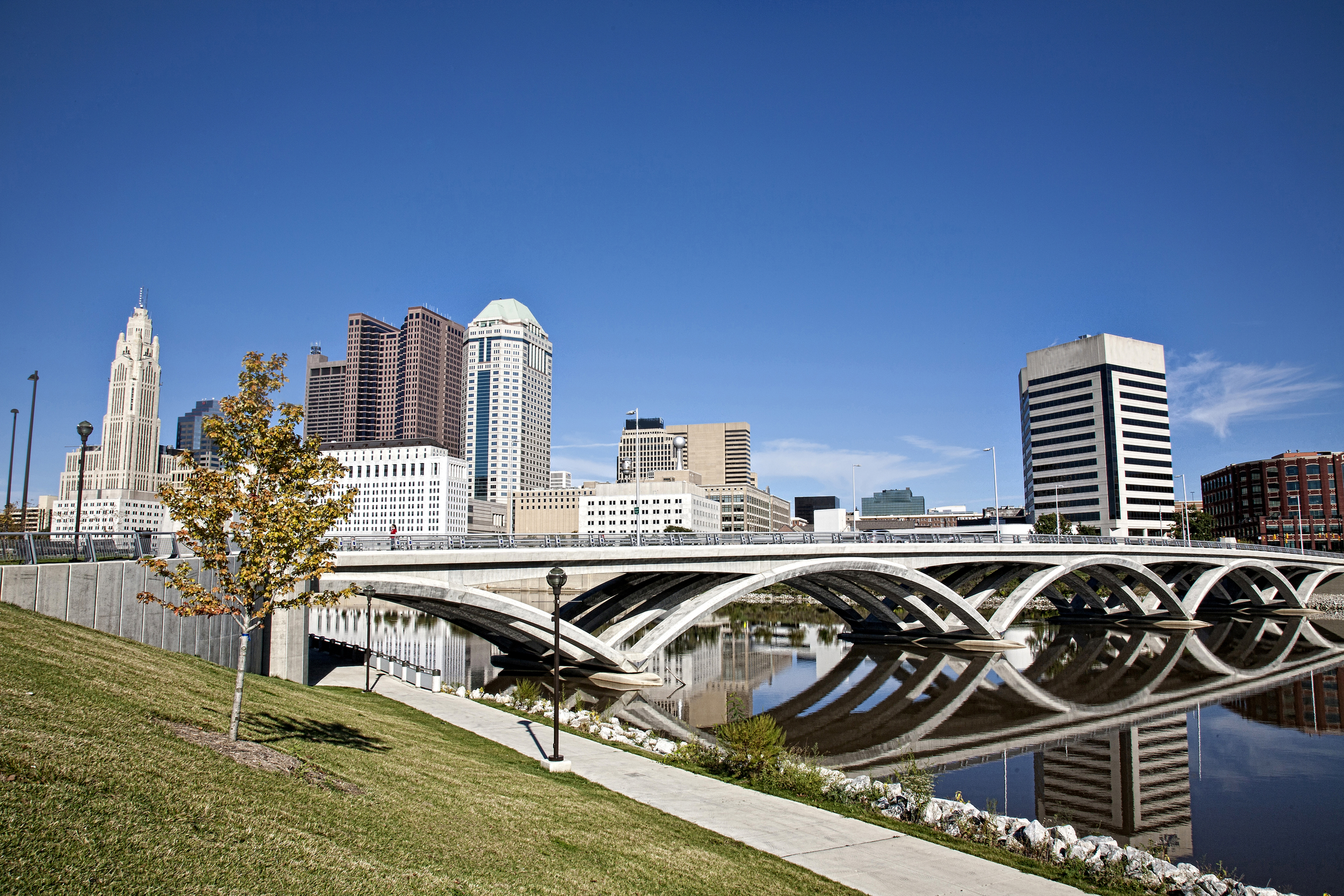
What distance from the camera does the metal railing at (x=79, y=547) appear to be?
18.1m

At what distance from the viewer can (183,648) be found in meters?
20.8

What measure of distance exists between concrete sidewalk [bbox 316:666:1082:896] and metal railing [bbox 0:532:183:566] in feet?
34.0

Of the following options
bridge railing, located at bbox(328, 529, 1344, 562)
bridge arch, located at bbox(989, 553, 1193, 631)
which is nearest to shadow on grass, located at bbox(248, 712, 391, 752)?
bridge railing, located at bbox(328, 529, 1344, 562)

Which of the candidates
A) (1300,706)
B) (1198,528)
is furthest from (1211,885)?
(1198,528)

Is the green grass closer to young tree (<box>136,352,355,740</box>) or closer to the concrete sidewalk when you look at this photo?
the concrete sidewalk

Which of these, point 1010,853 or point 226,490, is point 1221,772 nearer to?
point 1010,853

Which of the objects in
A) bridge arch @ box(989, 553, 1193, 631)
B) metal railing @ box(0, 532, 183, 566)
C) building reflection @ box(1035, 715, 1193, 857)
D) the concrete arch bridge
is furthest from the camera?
bridge arch @ box(989, 553, 1193, 631)

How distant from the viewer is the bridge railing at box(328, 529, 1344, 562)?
3434 cm

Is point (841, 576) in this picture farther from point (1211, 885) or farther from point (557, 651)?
point (1211, 885)

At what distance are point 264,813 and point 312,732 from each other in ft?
21.6

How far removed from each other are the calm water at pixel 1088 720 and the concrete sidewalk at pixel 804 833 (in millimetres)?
8305

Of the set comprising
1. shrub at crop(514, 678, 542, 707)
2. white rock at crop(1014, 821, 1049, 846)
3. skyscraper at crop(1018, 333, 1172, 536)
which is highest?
skyscraper at crop(1018, 333, 1172, 536)

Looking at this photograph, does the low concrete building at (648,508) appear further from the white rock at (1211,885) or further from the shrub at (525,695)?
the white rock at (1211,885)

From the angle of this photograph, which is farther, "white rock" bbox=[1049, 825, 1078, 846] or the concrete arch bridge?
the concrete arch bridge
